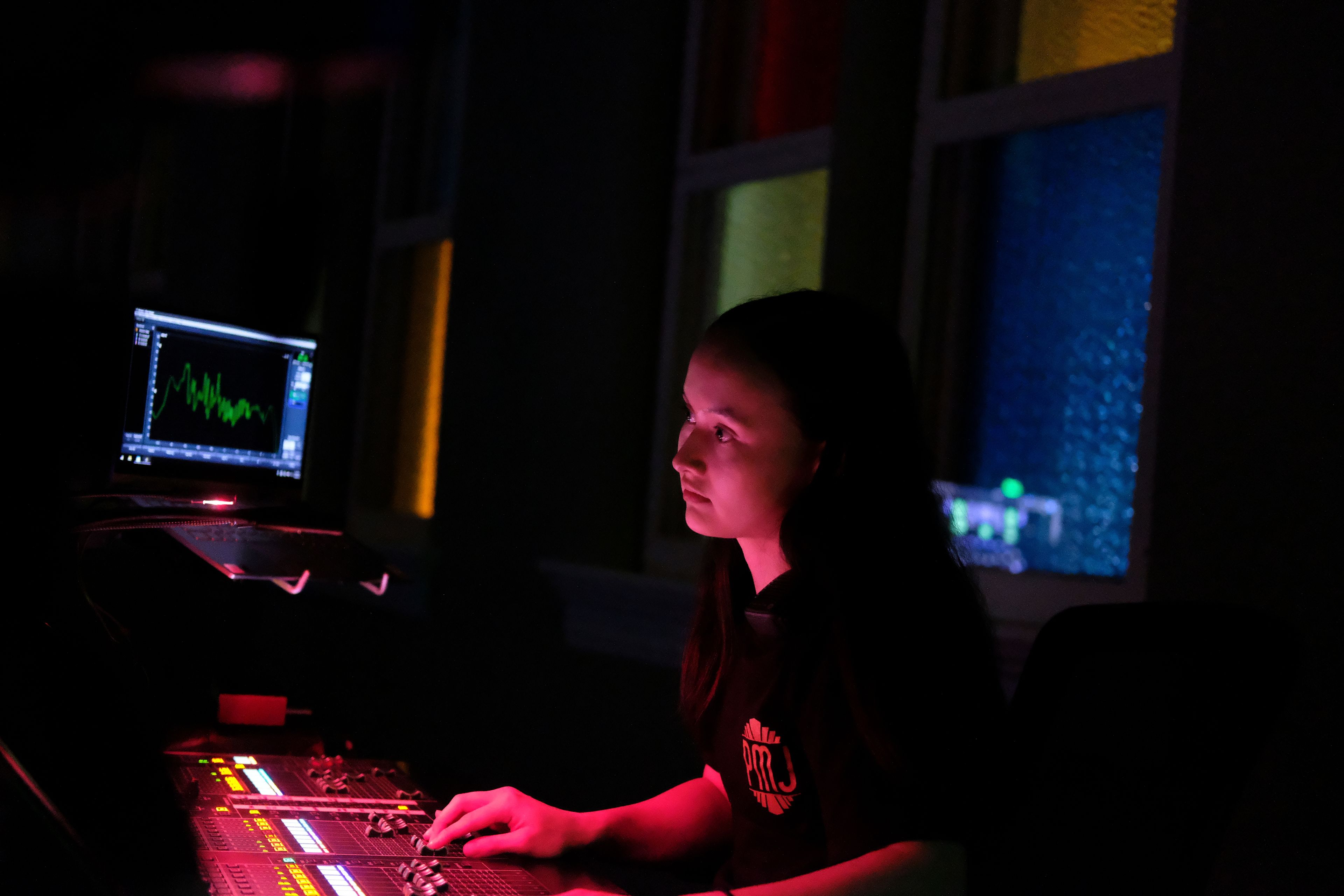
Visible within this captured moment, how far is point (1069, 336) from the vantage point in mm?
2172

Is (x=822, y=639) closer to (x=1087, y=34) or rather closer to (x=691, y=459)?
(x=691, y=459)

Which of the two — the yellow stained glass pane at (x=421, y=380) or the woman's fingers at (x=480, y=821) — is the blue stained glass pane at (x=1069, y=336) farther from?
the yellow stained glass pane at (x=421, y=380)

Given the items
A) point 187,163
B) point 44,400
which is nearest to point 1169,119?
point 44,400

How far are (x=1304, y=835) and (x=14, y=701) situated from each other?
155 cm

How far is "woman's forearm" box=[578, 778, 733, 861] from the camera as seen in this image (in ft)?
3.89

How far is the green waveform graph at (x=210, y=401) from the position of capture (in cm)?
173

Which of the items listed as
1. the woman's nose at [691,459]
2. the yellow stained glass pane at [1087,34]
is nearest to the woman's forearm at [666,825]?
the woman's nose at [691,459]

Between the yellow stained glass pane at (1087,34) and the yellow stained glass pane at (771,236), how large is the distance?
549 millimetres

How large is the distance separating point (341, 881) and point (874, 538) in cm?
55

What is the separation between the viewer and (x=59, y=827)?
824 mm

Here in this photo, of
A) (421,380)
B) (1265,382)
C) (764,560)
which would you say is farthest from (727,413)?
(421,380)

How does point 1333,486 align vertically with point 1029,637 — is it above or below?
above

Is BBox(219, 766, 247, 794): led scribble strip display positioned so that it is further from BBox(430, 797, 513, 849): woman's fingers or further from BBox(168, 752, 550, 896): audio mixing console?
BBox(430, 797, 513, 849): woman's fingers

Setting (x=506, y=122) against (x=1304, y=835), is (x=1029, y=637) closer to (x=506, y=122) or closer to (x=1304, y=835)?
(x=1304, y=835)
